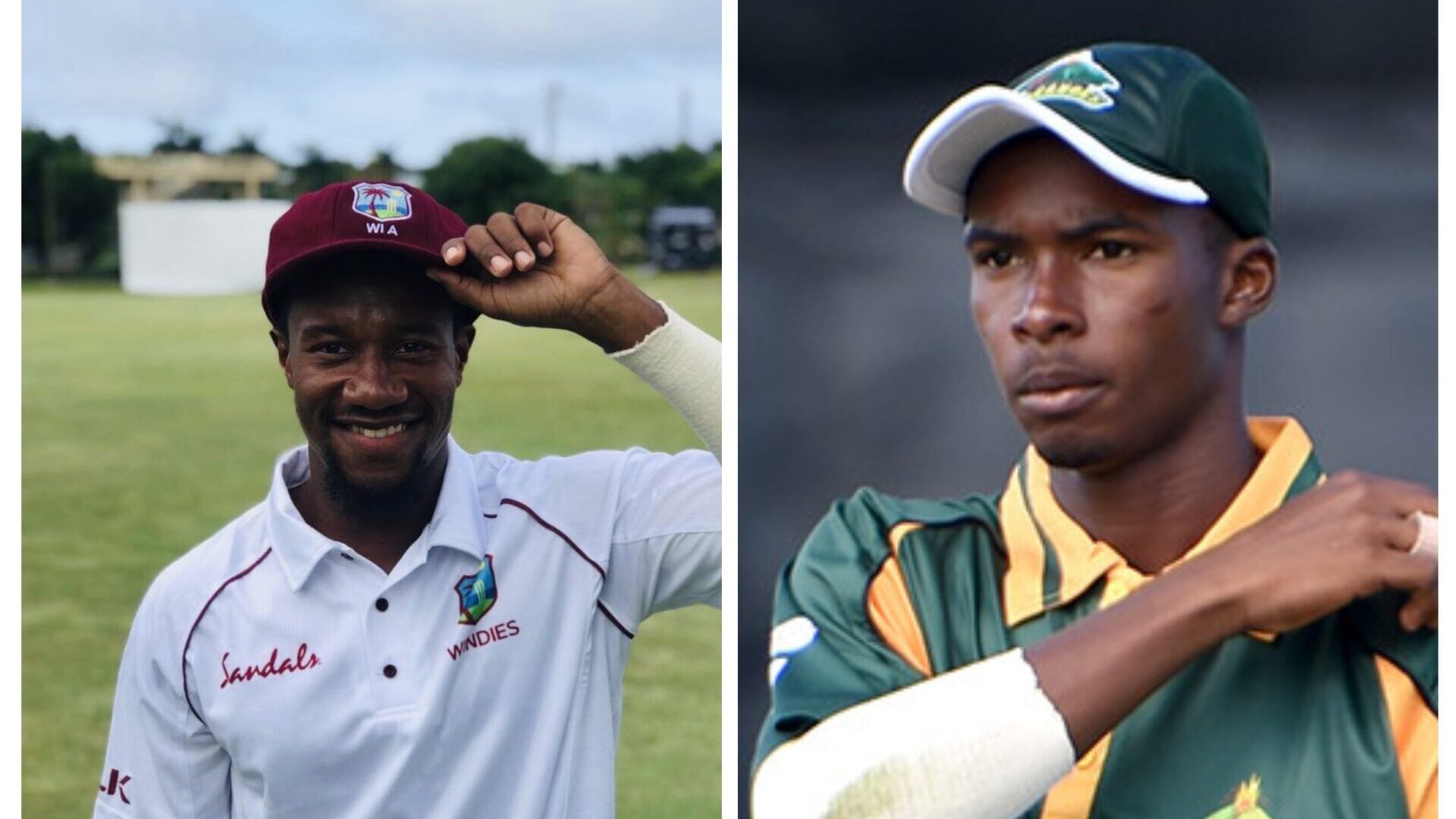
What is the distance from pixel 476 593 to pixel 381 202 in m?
0.56

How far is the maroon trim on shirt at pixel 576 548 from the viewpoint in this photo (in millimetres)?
2740

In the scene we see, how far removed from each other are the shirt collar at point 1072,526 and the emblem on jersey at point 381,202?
922mm

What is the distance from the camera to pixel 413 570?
273 centimetres

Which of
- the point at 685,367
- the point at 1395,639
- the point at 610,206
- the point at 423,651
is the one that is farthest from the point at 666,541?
the point at 1395,639

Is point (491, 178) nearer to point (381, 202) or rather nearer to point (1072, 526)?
point (381, 202)

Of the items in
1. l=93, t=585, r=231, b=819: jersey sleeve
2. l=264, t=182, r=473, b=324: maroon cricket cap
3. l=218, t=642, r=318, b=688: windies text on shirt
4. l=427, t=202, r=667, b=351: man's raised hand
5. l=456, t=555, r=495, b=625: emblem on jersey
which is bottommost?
l=93, t=585, r=231, b=819: jersey sleeve

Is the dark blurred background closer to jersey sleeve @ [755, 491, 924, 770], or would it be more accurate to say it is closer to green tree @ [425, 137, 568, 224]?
jersey sleeve @ [755, 491, 924, 770]

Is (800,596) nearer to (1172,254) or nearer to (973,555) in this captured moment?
(973,555)

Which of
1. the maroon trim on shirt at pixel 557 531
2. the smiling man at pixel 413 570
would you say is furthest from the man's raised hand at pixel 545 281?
the maroon trim on shirt at pixel 557 531

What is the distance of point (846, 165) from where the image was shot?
2629 mm

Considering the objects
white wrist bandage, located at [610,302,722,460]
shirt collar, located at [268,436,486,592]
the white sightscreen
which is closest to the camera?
white wrist bandage, located at [610,302,722,460]

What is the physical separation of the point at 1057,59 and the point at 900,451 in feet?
1.83

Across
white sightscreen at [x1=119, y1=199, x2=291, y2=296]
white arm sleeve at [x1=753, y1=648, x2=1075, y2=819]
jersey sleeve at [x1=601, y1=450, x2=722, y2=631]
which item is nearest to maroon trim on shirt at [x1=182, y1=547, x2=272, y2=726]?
white sightscreen at [x1=119, y1=199, x2=291, y2=296]

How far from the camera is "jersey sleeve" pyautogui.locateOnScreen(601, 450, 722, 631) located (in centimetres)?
272
